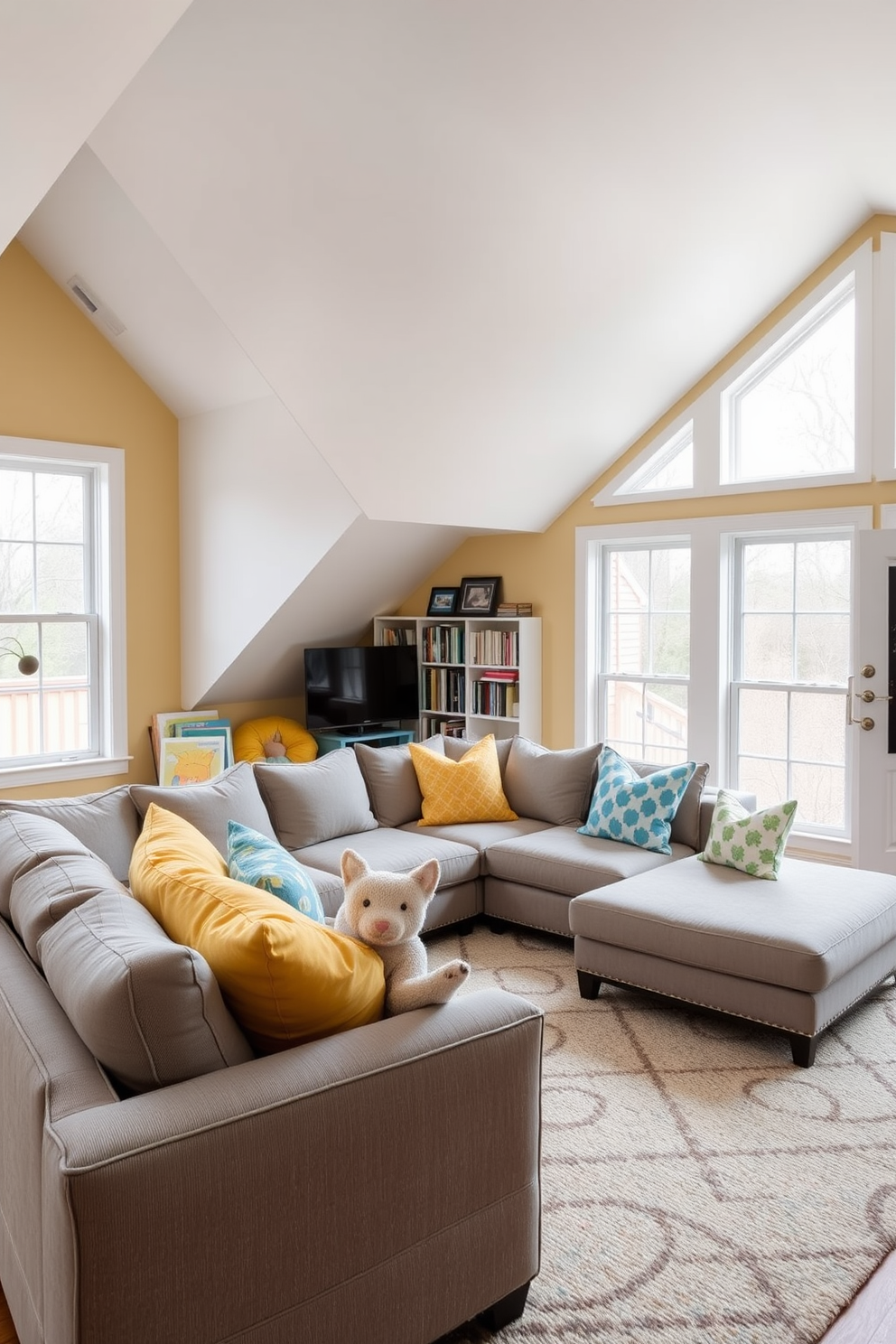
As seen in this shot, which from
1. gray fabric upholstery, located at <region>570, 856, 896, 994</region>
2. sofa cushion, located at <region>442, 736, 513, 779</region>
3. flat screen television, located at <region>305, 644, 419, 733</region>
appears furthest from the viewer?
flat screen television, located at <region>305, 644, 419, 733</region>

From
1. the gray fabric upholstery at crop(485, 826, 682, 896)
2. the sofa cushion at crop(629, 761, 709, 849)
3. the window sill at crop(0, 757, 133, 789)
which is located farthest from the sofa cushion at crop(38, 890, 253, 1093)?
the window sill at crop(0, 757, 133, 789)

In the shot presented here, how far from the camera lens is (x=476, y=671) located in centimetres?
616

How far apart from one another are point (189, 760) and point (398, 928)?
372 cm

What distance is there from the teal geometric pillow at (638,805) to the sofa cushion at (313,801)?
1.00 metres

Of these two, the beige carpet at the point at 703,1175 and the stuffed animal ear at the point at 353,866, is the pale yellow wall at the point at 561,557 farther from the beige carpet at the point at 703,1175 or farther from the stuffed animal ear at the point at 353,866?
the stuffed animal ear at the point at 353,866

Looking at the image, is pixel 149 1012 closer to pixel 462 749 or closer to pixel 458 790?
pixel 458 790

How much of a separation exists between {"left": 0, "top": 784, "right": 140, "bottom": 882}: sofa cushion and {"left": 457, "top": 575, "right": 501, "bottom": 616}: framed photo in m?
3.14

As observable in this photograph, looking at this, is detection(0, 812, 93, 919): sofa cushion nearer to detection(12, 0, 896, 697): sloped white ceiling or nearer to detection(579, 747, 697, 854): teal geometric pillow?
detection(12, 0, 896, 697): sloped white ceiling

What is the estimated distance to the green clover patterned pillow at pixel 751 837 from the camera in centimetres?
355

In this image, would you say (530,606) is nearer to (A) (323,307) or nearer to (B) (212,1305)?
(A) (323,307)

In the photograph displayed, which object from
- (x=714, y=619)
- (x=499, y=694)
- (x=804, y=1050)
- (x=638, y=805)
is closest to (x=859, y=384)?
(x=714, y=619)

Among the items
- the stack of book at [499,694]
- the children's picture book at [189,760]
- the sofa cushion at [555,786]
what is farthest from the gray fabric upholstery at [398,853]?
the stack of book at [499,694]

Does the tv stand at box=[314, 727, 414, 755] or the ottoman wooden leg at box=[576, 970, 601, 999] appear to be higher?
the tv stand at box=[314, 727, 414, 755]

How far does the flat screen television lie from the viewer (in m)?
5.91
